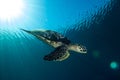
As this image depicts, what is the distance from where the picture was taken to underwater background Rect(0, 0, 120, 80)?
2448 cm

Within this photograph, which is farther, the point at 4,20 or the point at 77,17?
the point at 4,20

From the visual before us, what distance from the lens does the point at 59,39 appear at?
19.6 feet

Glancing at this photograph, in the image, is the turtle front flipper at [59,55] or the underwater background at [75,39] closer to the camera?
the turtle front flipper at [59,55]

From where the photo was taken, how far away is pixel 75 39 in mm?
30391

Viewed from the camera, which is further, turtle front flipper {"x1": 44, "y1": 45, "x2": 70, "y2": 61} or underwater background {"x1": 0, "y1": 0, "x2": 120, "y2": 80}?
underwater background {"x1": 0, "y1": 0, "x2": 120, "y2": 80}

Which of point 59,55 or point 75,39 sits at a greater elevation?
point 75,39

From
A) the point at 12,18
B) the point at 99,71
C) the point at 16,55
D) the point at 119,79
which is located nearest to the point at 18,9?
the point at 12,18

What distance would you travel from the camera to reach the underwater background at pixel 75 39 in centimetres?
Result: 2448

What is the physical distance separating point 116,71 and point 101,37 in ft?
24.0

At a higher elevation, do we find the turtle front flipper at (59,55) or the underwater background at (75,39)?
the underwater background at (75,39)

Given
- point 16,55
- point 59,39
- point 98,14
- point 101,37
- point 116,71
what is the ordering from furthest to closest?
point 16,55 → point 116,71 → point 101,37 → point 98,14 → point 59,39

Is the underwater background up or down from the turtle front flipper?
up

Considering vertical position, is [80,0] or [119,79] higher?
[80,0]

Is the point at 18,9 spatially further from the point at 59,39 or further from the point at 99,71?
the point at 59,39
